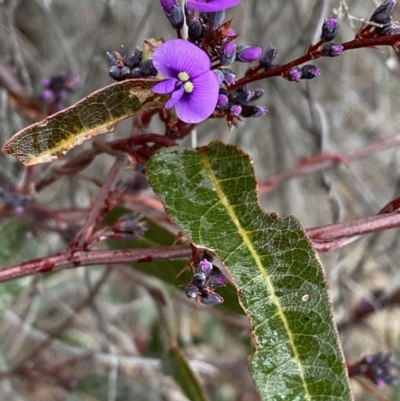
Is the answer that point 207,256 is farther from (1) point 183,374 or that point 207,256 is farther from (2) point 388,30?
(1) point 183,374

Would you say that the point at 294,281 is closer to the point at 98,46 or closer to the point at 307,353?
the point at 307,353

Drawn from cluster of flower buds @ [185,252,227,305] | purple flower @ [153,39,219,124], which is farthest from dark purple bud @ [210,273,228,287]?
purple flower @ [153,39,219,124]

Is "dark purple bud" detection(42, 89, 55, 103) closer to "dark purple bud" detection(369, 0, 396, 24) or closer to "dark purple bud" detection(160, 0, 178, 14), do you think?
"dark purple bud" detection(160, 0, 178, 14)

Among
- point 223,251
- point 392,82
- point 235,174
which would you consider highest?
point 392,82

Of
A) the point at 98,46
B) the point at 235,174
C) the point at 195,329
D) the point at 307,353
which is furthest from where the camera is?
the point at 195,329

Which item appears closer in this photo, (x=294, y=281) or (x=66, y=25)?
(x=294, y=281)

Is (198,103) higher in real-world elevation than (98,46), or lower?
lower

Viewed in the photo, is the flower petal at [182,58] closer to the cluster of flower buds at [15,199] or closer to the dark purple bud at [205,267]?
the dark purple bud at [205,267]

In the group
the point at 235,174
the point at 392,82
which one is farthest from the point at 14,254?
the point at 392,82
